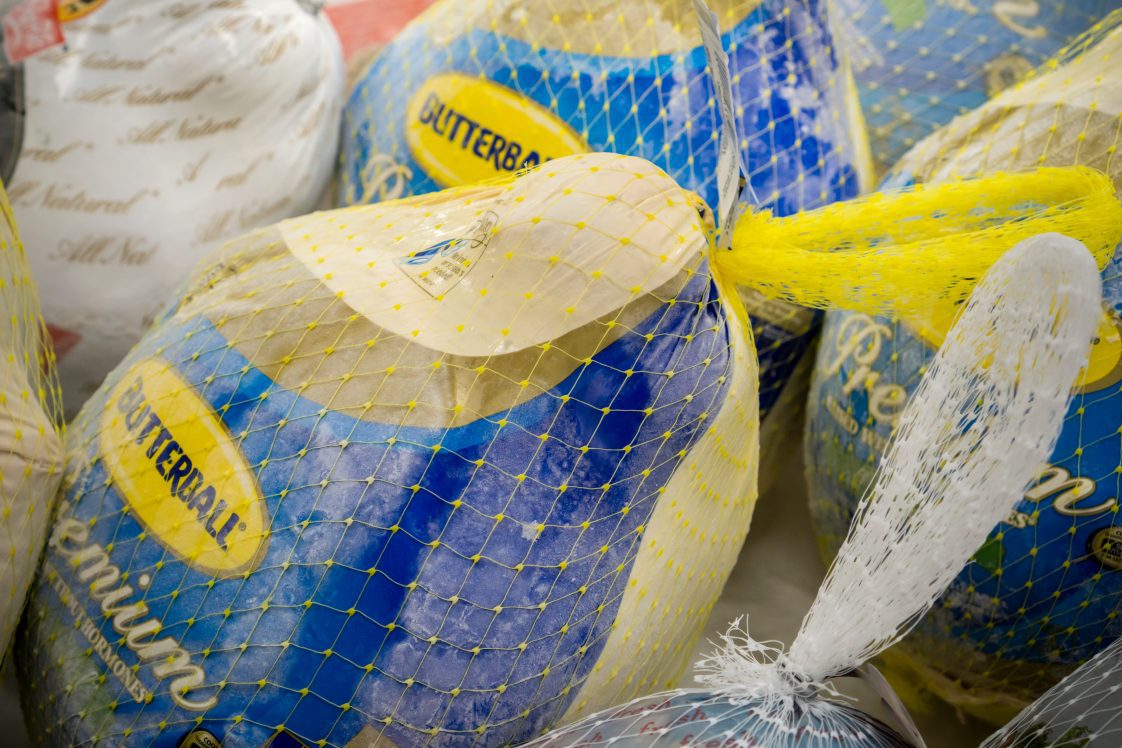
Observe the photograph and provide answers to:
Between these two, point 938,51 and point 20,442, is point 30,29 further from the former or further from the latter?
point 938,51

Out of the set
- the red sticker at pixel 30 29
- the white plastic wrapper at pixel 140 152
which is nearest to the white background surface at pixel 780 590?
the white plastic wrapper at pixel 140 152

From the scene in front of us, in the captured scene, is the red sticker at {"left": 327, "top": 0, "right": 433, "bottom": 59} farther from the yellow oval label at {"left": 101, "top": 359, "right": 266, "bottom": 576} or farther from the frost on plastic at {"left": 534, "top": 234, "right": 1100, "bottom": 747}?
the frost on plastic at {"left": 534, "top": 234, "right": 1100, "bottom": 747}

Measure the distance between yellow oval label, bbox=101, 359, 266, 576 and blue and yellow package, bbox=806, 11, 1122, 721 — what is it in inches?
26.7

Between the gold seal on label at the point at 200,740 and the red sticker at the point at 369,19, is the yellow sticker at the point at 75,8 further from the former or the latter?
the gold seal on label at the point at 200,740

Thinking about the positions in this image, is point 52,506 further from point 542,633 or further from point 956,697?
point 956,697

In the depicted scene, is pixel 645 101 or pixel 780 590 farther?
pixel 780 590

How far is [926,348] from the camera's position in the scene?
1031 millimetres

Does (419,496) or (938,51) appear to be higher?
(938,51)

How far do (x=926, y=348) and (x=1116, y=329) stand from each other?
0.18 m

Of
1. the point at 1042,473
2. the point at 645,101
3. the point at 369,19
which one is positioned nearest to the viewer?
the point at 1042,473

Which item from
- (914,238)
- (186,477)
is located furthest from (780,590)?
(186,477)

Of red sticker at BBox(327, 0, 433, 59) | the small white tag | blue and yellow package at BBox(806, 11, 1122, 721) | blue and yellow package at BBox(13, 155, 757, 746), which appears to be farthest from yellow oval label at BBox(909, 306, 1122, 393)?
red sticker at BBox(327, 0, 433, 59)

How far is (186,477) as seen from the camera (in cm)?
82

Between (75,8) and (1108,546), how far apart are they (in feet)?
4.49
